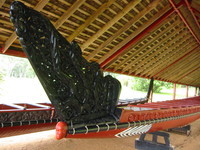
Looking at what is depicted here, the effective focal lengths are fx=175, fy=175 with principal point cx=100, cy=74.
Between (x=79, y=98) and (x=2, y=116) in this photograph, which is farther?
(x=2, y=116)

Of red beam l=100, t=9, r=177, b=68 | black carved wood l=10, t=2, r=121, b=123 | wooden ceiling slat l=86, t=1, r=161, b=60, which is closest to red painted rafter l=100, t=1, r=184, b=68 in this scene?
red beam l=100, t=9, r=177, b=68

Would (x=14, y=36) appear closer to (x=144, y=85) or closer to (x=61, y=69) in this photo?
(x=61, y=69)

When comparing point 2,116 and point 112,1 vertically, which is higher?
point 112,1

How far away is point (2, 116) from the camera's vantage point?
2.77 meters

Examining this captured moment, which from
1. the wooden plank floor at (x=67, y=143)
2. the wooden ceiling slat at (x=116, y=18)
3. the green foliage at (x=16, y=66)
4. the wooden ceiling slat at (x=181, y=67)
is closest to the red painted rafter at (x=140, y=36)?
the wooden ceiling slat at (x=116, y=18)

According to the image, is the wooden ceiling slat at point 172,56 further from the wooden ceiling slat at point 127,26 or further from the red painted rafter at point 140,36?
the wooden ceiling slat at point 127,26

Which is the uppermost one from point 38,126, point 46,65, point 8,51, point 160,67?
point 160,67

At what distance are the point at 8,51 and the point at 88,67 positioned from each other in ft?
8.95

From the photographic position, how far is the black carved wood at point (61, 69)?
4.53 feet

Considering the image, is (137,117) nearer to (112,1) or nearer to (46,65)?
(46,65)

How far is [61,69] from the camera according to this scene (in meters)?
1.57

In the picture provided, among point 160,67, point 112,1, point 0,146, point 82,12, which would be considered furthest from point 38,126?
point 160,67

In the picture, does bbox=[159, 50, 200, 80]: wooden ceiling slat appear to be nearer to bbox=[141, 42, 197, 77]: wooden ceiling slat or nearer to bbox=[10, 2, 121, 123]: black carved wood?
bbox=[141, 42, 197, 77]: wooden ceiling slat

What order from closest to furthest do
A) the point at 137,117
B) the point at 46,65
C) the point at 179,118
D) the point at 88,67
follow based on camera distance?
1. the point at 46,65
2. the point at 88,67
3. the point at 137,117
4. the point at 179,118
